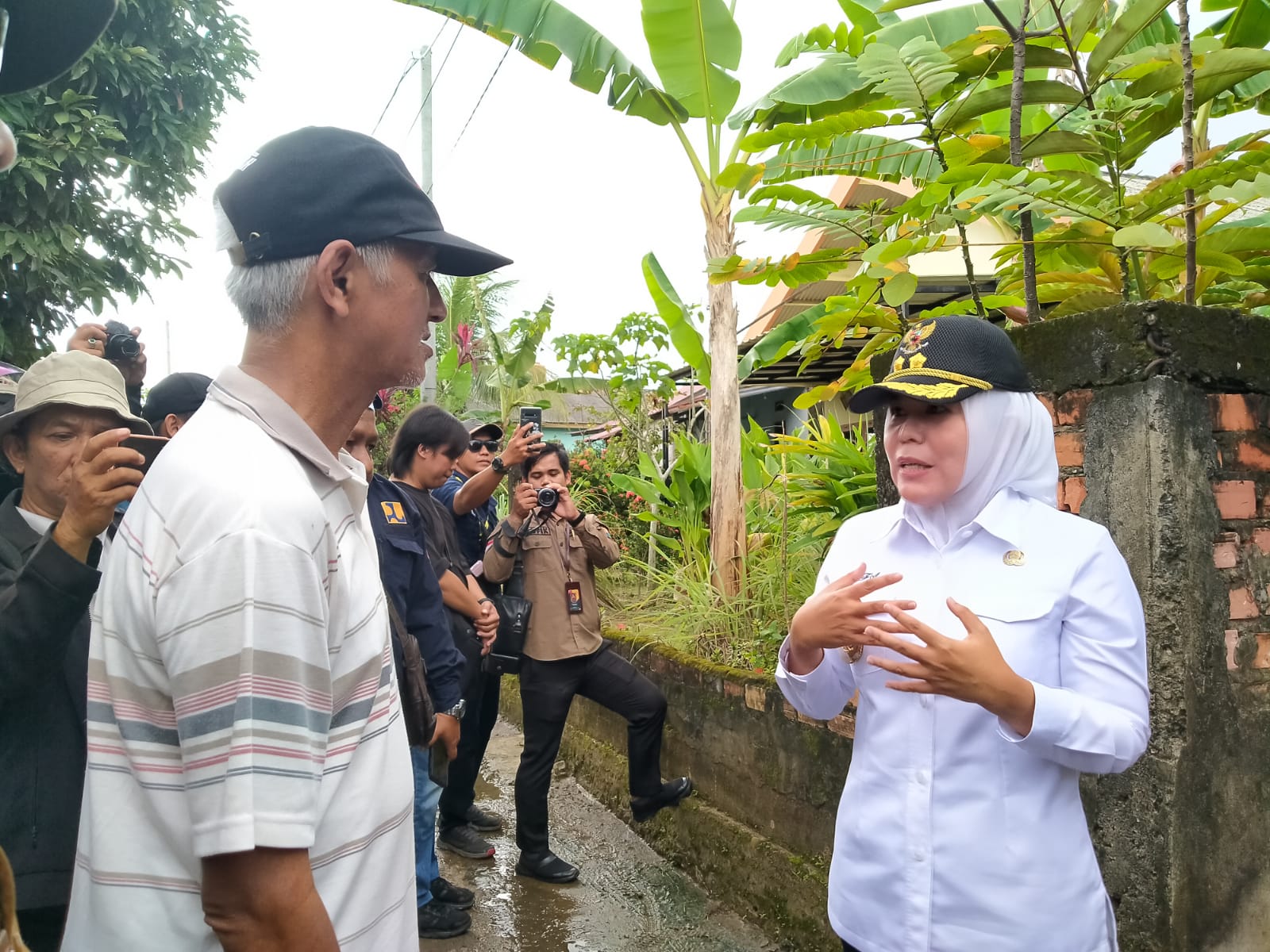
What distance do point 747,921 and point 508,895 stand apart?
3.55 feet

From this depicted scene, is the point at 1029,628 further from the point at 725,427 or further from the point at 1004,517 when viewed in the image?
the point at 725,427

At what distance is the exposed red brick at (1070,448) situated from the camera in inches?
98.3

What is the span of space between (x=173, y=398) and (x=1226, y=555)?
321cm

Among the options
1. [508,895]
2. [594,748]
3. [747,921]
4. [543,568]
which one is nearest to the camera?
[747,921]

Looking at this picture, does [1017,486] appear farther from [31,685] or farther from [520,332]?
[520,332]

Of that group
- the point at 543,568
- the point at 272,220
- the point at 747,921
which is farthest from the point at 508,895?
the point at 272,220

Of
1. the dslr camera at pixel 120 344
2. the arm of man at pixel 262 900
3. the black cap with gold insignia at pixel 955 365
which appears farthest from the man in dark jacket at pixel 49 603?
the black cap with gold insignia at pixel 955 365

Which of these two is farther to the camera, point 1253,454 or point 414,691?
point 414,691

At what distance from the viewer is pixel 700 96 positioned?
4.96m

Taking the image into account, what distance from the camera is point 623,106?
207 inches

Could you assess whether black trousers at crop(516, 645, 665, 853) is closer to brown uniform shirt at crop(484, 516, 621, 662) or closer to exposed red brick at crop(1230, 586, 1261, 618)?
brown uniform shirt at crop(484, 516, 621, 662)

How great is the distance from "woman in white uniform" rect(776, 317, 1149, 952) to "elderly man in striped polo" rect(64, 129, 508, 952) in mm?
900

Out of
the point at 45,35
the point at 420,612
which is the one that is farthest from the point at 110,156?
the point at 45,35

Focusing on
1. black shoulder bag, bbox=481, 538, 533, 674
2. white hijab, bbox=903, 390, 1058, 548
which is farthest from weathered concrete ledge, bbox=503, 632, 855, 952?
white hijab, bbox=903, 390, 1058, 548
